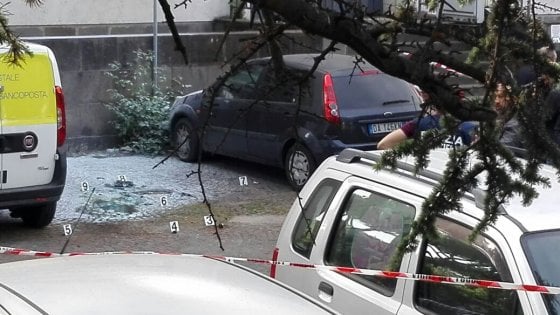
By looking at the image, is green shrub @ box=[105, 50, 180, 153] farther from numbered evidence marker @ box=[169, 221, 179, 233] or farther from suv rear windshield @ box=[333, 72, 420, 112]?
numbered evidence marker @ box=[169, 221, 179, 233]

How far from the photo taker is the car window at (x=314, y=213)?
6.04 metres

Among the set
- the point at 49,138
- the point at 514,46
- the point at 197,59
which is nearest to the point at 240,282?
the point at 514,46

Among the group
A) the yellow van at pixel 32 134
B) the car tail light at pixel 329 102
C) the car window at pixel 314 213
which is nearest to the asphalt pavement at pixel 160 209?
the yellow van at pixel 32 134

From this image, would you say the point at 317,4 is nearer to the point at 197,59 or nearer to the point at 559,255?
the point at 559,255

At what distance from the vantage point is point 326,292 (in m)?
5.74

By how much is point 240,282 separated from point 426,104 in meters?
0.97

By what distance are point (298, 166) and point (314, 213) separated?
6480 mm

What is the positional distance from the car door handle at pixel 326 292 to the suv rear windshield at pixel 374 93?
6.70 metres

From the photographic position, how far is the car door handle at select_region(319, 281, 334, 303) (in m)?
5.71

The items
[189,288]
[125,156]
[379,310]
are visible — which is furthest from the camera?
[125,156]

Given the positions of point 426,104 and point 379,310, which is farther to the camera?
point 379,310

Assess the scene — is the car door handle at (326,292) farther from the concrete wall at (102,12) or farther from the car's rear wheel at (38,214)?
the concrete wall at (102,12)

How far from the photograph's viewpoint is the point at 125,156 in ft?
48.9

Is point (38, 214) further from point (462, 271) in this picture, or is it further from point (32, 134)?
point (462, 271)
